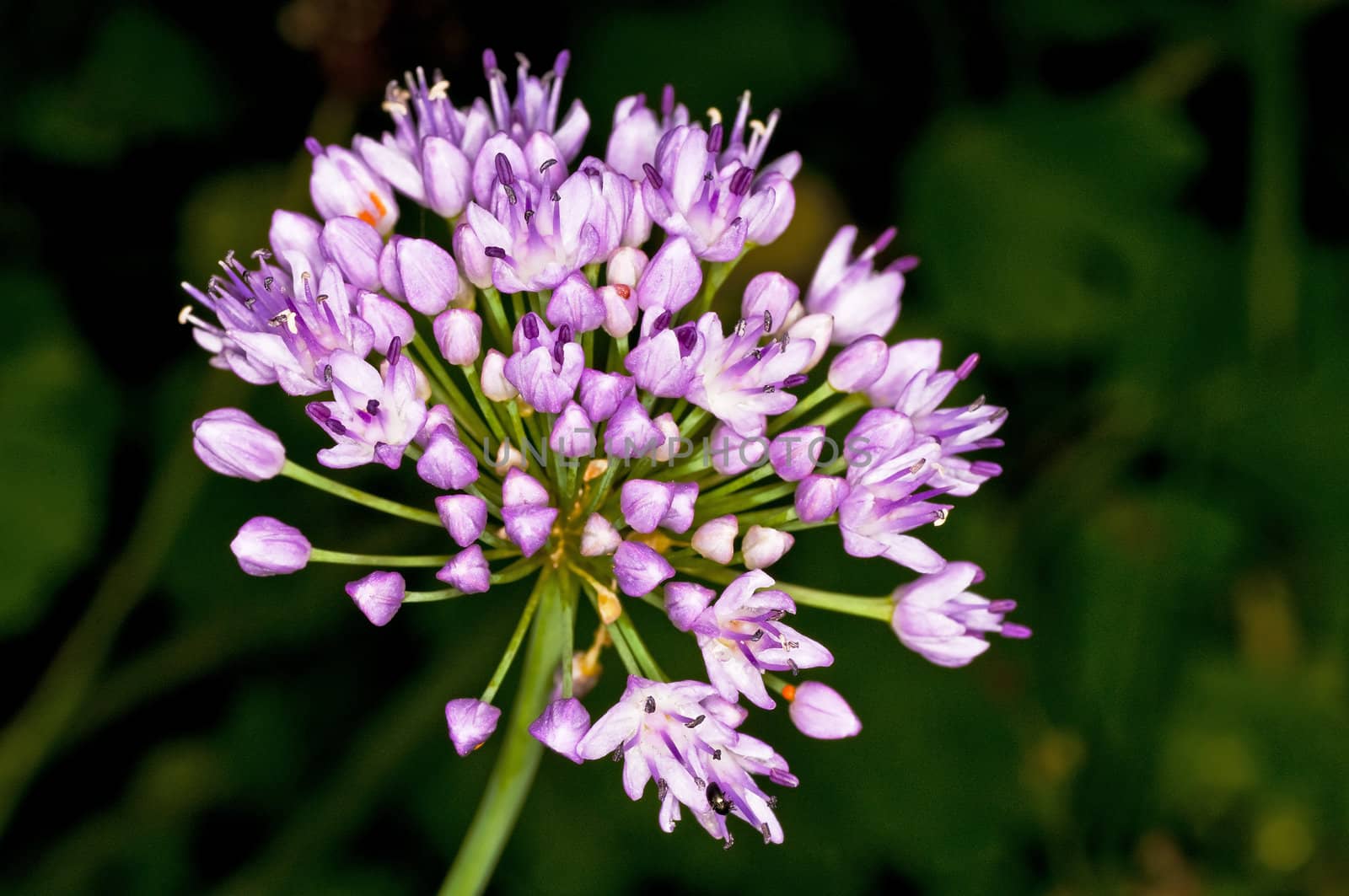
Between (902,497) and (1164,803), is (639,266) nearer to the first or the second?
(902,497)

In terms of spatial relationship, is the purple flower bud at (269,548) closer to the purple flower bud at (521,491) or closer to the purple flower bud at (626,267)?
the purple flower bud at (521,491)

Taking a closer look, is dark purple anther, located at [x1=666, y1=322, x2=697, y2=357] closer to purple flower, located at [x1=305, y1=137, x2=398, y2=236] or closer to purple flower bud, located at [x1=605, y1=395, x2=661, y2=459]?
purple flower bud, located at [x1=605, y1=395, x2=661, y2=459]

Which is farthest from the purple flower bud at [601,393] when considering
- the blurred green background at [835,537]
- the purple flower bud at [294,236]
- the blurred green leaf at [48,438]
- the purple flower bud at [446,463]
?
the blurred green leaf at [48,438]

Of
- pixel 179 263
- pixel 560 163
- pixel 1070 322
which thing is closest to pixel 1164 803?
pixel 1070 322

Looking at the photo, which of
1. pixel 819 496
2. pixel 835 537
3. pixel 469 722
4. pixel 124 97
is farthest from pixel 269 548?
pixel 124 97

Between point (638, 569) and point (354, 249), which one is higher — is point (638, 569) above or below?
below

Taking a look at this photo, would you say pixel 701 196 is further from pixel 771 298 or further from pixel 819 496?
pixel 819 496

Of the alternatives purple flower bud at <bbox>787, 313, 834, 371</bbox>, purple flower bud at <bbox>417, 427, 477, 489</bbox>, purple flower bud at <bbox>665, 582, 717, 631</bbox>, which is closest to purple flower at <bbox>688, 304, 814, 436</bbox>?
purple flower bud at <bbox>787, 313, 834, 371</bbox>
